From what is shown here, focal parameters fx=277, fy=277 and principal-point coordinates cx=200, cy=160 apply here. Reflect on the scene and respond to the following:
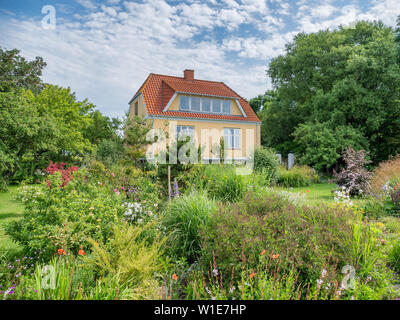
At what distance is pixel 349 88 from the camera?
766 inches

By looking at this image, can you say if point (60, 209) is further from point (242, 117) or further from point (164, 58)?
point (242, 117)

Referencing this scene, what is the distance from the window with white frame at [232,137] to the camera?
74.0ft

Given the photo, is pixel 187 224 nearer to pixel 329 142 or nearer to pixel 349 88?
pixel 329 142

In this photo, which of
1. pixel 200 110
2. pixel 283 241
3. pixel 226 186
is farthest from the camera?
pixel 200 110

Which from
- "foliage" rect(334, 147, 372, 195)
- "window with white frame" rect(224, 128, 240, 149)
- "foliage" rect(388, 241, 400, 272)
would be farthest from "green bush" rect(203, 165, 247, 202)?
"window with white frame" rect(224, 128, 240, 149)

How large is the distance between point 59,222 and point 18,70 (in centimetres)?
1917

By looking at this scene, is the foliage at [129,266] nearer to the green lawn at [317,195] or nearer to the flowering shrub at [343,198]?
the flowering shrub at [343,198]

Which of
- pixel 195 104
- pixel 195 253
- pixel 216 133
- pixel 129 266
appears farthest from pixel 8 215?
pixel 216 133

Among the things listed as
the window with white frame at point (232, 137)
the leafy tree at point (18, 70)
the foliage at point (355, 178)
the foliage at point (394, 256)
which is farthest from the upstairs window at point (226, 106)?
the foliage at point (394, 256)

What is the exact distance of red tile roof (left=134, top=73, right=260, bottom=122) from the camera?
66.0 ft

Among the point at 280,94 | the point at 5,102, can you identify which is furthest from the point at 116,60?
the point at 280,94

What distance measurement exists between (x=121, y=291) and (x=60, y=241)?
1.39 meters

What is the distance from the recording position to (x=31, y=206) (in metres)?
4.41

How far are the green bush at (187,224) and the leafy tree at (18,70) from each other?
15.5 meters
